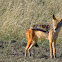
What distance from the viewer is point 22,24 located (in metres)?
8.58

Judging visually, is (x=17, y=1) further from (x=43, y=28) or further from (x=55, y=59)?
(x=55, y=59)

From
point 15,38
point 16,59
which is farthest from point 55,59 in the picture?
point 15,38

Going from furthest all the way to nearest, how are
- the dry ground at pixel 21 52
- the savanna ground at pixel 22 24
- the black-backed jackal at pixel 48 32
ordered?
1. the savanna ground at pixel 22 24
2. the dry ground at pixel 21 52
3. the black-backed jackal at pixel 48 32

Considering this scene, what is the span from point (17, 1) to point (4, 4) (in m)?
0.78

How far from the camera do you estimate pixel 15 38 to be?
26.3 ft

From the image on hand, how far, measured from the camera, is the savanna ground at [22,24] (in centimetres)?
604

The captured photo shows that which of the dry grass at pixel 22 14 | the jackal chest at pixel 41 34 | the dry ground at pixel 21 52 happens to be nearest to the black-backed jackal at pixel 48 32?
the jackal chest at pixel 41 34

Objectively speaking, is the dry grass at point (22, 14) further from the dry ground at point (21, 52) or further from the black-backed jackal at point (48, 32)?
the black-backed jackal at point (48, 32)

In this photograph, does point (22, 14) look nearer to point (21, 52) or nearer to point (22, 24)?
point (22, 24)

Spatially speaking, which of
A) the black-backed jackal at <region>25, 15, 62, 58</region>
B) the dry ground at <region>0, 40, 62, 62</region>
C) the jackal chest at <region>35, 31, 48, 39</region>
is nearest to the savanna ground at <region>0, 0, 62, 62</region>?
the dry ground at <region>0, 40, 62, 62</region>

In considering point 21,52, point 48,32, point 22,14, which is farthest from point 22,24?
point 48,32

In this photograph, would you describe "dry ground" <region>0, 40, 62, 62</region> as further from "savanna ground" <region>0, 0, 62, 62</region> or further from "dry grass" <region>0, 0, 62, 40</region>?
"dry grass" <region>0, 0, 62, 40</region>

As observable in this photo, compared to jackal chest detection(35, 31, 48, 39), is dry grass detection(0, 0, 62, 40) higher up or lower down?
higher up

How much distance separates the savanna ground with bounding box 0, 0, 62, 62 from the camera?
6.04 meters
